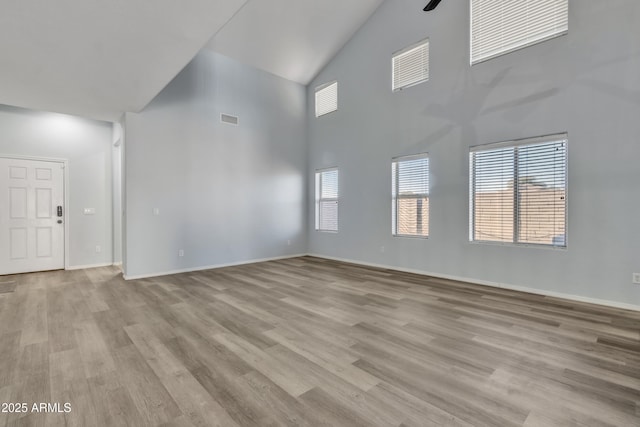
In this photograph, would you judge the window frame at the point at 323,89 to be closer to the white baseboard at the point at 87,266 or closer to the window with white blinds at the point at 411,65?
the window with white blinds at the point at 411,65

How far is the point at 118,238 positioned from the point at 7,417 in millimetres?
5224

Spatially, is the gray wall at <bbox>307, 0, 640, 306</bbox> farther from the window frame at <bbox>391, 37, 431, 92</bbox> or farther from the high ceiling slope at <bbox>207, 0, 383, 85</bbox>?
the high ceiling slope at <bbox>207, 0, 383, 85</bbox>

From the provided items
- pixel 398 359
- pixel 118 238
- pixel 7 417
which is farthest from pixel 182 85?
pixel 398 359

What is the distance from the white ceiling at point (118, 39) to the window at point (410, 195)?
128 inches

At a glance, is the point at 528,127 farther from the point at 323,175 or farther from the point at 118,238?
the point at 118,238

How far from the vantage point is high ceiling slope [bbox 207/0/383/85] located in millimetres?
5285

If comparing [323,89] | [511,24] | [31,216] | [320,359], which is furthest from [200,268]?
[511,24]

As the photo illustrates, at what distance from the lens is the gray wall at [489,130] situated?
130 inches

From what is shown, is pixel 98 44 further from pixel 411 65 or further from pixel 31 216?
pixel 411 65

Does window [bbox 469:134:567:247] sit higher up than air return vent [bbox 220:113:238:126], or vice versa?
air return vent [bbox 220:113:238:126]

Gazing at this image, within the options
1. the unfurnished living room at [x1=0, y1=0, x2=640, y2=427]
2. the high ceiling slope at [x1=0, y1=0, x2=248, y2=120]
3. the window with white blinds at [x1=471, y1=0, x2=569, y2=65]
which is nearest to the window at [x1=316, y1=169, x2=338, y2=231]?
the unfurnished living room at [x1=0, y1=0, x2=640, y2=427]

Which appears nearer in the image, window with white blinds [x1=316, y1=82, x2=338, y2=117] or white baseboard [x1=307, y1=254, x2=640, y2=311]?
white baseboard [x1=307, y1=254, x2=640, y2=311]

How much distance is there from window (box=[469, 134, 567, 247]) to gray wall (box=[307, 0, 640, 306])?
108 millimetres

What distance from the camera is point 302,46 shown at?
20.0ft
